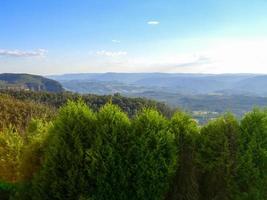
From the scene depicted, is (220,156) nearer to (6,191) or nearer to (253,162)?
(253,162)

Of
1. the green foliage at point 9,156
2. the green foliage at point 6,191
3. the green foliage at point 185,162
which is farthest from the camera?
the green foliage at point 9,156

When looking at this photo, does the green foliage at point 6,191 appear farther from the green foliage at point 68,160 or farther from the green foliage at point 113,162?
the green foliage at point 113,162

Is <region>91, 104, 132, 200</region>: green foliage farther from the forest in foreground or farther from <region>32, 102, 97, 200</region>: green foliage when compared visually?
<region>32, 102, 97, 200</region>: green foliage

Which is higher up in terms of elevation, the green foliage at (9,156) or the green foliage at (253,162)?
the green foliage at (253,162)

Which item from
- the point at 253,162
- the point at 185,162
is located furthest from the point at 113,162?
the point at 253,162

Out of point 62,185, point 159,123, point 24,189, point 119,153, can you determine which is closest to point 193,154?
point 159,123

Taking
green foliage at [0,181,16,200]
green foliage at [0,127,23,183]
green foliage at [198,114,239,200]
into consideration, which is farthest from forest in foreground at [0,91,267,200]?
green foliage at [0,127,23,183]

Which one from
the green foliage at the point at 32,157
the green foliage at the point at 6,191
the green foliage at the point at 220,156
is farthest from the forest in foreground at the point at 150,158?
the green foliage at the point at 6,191

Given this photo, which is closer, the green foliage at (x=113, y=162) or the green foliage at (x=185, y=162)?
the green foliage at (x=113, y=162)
